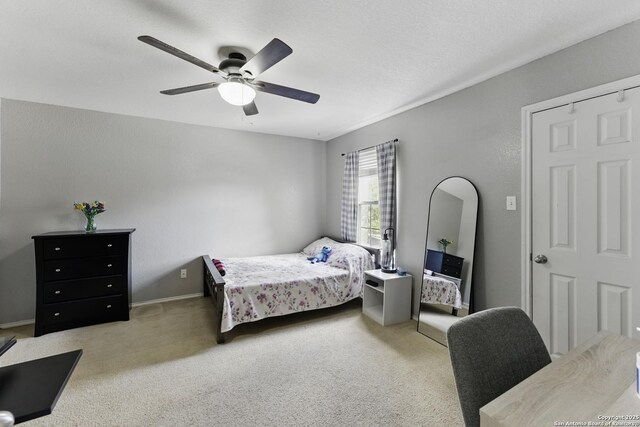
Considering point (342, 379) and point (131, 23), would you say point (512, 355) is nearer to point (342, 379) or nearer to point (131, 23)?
point (342, 379)

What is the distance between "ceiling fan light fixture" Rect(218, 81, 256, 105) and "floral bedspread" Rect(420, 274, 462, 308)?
2.48 meters

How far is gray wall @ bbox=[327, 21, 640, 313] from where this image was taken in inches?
75.3

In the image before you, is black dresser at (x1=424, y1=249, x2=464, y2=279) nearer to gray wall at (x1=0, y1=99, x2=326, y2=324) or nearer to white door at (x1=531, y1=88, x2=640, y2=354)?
white door at (x1=531, y1=88, x2=640, y2=354)

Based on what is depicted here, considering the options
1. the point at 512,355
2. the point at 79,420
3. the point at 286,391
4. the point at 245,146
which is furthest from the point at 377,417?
the point at 245,146

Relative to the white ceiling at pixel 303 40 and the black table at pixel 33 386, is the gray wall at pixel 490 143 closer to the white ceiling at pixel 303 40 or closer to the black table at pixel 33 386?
the white ceiling at pixel 303 40

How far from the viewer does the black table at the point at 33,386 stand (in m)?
0.80

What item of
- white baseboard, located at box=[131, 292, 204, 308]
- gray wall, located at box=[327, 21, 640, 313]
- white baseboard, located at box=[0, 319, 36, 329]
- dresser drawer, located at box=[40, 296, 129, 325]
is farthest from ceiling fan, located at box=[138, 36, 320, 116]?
white baseboard, located at box=[0, 319, 36, 329]

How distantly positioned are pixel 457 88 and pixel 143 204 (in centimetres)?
397

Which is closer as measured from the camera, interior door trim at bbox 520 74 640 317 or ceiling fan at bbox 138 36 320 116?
ceiling fan at bbox 138 36 320 116

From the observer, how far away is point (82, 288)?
304cm

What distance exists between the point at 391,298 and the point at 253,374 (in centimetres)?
164

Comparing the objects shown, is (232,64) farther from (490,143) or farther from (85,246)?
(85,246)

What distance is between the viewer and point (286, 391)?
6.61ft

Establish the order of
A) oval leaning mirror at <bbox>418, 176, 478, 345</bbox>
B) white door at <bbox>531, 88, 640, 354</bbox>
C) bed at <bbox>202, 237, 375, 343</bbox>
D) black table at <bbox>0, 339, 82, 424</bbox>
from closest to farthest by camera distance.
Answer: black table at <bbox>0, 339, 82, 424</bbox>
white door at <bbox>531, 88, 640, 354</bbox>
oval leaning mirror at <bbox>418, 176, 478, 345</bbox>
bed at <bbox>202, 237, 375, 343</bbox>
